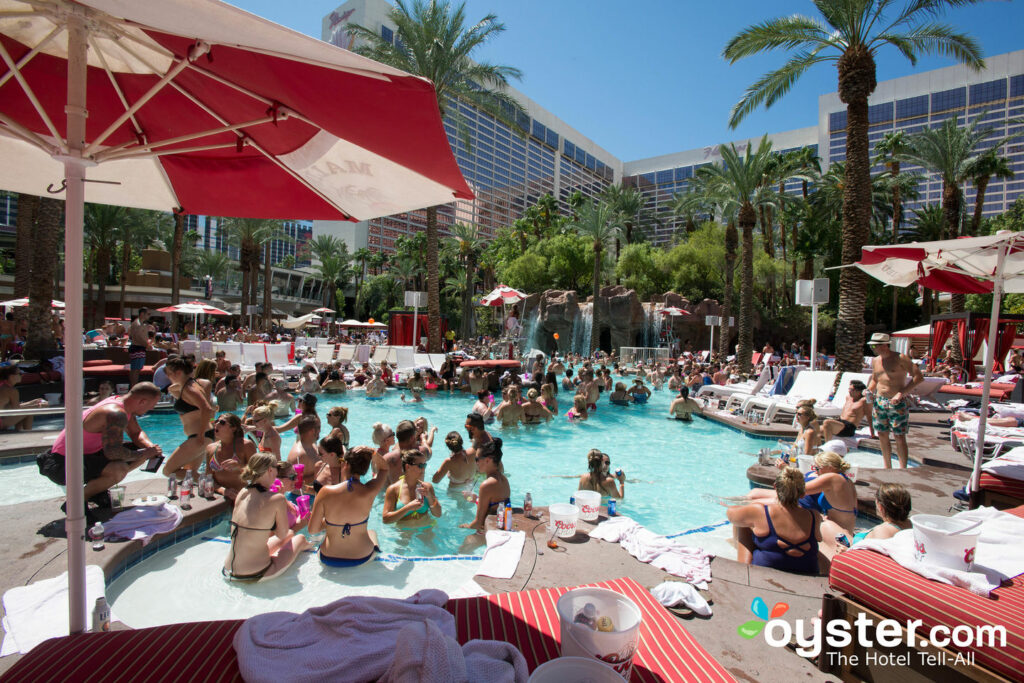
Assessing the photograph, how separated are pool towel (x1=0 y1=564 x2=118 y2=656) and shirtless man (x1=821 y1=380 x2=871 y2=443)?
377 inches

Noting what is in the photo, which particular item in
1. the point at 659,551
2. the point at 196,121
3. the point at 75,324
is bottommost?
the point at 659,551

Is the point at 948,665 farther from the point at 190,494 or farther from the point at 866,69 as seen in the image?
the point at 866,69

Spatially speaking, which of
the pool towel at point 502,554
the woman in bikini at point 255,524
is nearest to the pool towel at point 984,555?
the pool towel at point 502,554

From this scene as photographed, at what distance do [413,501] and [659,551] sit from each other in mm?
2691

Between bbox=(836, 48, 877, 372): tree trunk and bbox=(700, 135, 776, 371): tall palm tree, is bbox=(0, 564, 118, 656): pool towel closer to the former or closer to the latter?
bbox=(836, 48, 877, 372): tree trunk

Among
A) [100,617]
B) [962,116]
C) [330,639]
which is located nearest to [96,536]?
[100,617]

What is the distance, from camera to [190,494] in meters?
5.19

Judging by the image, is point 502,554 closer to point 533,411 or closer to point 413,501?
point 413,501

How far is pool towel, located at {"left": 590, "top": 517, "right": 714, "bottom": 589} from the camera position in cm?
371

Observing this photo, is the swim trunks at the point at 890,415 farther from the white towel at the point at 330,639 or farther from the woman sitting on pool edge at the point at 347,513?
the white towel at the point at 330,639

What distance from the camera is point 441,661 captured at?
1748 millimetres

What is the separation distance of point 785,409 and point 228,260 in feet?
201

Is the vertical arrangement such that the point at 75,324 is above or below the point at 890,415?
above

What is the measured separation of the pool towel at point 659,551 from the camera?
3.71m
